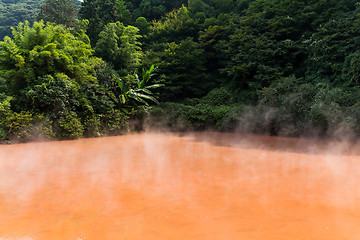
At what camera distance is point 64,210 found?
314cm

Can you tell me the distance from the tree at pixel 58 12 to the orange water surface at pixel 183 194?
1304cm

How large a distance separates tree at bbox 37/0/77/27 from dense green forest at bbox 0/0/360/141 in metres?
2.31

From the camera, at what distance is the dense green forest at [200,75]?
8.28 meters

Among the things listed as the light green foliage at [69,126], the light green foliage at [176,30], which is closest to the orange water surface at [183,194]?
the light green foliage at [69,126]

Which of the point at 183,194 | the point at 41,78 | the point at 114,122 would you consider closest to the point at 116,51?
the point at 114,122

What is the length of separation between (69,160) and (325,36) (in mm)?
10094

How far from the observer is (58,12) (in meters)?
16.8

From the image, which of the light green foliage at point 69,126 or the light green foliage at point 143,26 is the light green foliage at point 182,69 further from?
the light green foliage at point 69,126

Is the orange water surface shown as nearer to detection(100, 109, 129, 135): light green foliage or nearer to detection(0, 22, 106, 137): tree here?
detection(0, 22, 106, 137): tree

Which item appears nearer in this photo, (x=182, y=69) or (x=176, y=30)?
(x=182, y=69)

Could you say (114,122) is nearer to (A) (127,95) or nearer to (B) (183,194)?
(A) (127,95)

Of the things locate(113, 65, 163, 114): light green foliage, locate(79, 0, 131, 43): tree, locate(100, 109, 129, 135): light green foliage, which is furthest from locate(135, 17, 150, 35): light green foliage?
locate(100, 109, 129, 135): light green foliage

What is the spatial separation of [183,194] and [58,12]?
17545 mm

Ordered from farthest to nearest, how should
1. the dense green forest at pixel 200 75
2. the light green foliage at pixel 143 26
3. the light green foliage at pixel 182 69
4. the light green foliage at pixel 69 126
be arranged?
the light green foliage at pixel 143 26
the light green foliage at pixel 182 69
the light green foliage at pixel 69 126
the dense green forest at pixel 200 75
